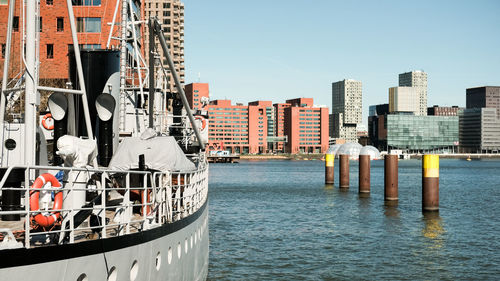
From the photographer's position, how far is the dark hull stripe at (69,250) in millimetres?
8133

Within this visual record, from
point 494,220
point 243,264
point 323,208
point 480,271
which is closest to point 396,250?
point 480,271

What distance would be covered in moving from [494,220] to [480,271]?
18649 millimetres

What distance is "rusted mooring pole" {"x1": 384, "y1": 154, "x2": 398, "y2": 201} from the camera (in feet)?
153

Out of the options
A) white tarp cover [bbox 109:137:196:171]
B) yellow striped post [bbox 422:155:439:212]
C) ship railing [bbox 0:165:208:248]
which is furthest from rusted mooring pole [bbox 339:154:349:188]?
ship railing [bbox 0:165:208:248]

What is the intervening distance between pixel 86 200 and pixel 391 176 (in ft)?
130

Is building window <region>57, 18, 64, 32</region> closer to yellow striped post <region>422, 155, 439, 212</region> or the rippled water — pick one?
the rippled water

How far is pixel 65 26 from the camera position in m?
63.8

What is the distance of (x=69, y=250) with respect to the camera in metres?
8.96

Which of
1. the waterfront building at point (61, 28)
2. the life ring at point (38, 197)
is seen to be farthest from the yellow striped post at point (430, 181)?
the waterfront building at point (61, 28)

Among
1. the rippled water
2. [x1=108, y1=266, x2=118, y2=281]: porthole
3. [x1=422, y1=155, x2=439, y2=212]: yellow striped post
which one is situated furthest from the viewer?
[x1=422, y1=155, x2=439, y2=212]: yellow striped post

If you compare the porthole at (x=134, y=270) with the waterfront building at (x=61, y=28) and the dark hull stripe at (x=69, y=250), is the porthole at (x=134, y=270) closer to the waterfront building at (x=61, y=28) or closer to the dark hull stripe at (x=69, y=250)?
the dark hull stripe at (x=69, y=250)

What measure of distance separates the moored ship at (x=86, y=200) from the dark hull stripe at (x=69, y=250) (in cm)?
1

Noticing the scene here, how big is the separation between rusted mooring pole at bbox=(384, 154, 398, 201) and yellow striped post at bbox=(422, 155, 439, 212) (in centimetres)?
520

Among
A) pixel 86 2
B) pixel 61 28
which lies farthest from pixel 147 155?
pixel 61 28
